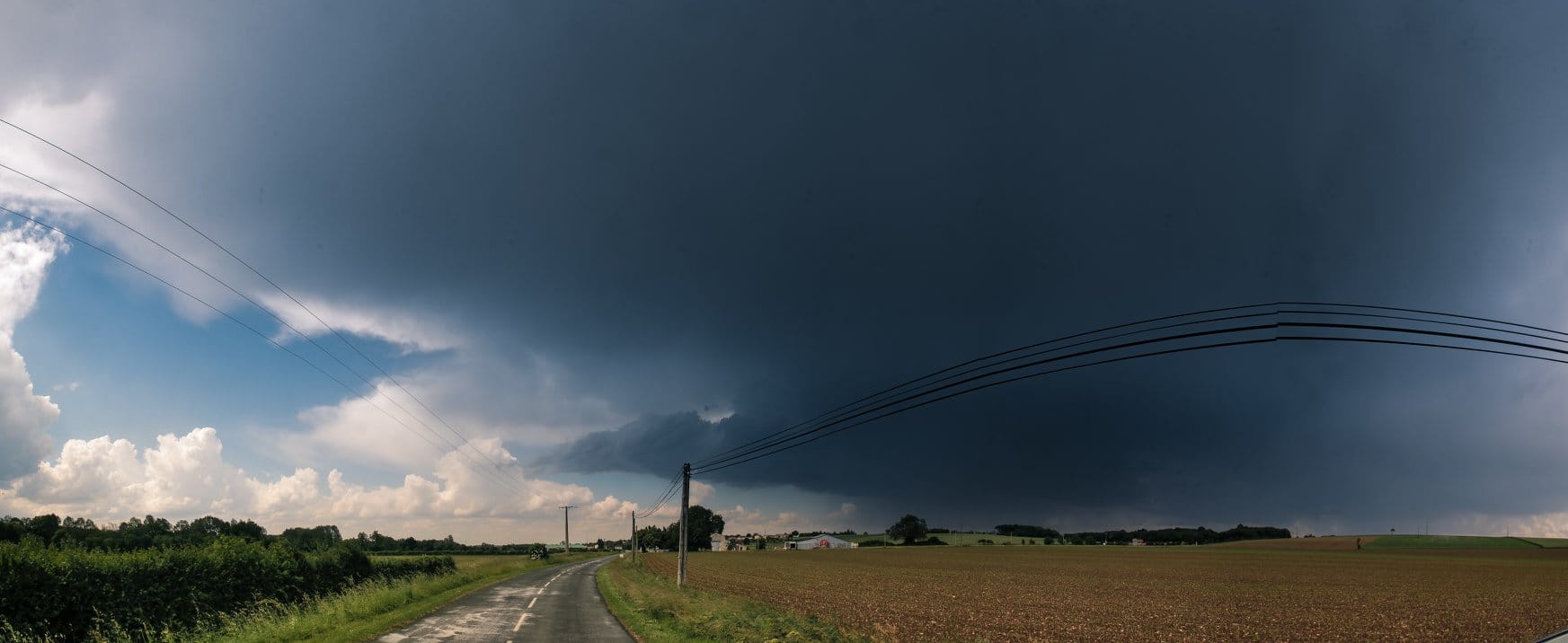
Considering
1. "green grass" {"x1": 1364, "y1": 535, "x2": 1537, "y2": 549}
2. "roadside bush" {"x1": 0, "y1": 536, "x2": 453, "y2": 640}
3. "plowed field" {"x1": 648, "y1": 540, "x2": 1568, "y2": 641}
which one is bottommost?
"green grass" {"x1": 1364, "y1": 535, "x2": 1537, "y2": 549}

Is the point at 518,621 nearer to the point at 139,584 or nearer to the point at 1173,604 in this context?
the point at 139,584

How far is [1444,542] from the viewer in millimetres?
187250

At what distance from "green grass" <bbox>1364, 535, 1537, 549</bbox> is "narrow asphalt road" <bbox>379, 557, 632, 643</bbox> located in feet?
638

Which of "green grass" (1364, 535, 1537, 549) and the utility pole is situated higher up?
the utility pole

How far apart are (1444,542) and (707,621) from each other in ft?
793

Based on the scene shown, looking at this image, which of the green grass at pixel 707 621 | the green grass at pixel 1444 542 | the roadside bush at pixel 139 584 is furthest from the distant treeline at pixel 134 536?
the green grass at pixel 1444 542

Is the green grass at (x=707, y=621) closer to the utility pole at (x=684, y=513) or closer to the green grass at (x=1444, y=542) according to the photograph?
the utility pole at (x=684, y=513)

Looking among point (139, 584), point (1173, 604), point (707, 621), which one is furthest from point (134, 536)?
point (1173, 604)

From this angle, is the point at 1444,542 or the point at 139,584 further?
the point at 1444,542

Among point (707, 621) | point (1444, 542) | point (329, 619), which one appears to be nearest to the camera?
point (329, 619)

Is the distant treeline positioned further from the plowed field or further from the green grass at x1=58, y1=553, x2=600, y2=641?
the plowed field

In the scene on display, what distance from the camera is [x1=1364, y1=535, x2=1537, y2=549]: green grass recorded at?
164 m

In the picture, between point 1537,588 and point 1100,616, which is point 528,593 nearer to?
point 1100,616

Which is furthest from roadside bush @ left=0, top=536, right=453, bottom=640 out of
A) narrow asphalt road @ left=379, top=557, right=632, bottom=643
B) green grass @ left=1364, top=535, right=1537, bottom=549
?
green grass @ left=1364, top=535, right=1537, bottom=549
